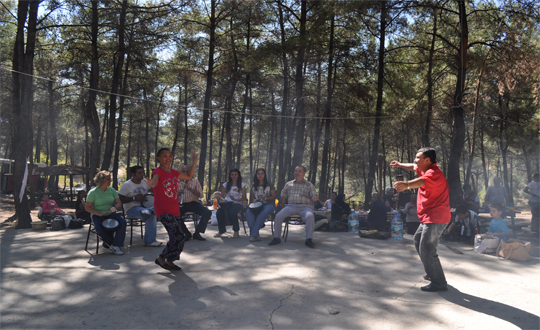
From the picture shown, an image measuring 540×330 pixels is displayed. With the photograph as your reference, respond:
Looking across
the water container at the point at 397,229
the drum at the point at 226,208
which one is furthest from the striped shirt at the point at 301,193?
the water container at the point at 397,229

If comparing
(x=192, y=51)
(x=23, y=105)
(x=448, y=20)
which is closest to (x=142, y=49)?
(x=192, y=51)

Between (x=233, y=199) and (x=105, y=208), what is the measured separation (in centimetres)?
277

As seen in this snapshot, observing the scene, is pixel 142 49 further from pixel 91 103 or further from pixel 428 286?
pixel 428 286

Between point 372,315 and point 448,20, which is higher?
point 448,20

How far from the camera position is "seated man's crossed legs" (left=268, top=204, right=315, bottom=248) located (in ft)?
21.3

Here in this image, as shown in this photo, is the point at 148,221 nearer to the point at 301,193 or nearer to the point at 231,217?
the point at 231,217

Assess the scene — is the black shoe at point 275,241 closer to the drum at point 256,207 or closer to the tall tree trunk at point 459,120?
the drum at point 256,207

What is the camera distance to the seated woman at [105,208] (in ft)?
18.4

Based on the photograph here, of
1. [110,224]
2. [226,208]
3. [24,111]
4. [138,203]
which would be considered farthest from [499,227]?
[24,111]

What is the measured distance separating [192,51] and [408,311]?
1431 cm

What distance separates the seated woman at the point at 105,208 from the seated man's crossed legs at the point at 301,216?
103 inches

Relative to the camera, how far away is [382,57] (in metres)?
14.3

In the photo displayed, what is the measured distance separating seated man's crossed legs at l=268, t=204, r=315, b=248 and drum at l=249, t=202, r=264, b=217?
1.69 feet

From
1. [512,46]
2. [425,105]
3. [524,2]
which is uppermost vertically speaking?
[524,2]
